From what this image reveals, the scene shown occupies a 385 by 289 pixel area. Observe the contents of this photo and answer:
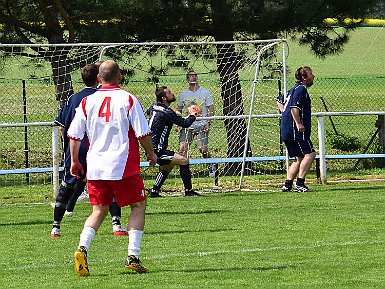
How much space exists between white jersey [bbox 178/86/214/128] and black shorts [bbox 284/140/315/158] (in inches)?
80.9

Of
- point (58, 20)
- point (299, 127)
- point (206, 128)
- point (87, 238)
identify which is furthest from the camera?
point (58, 20)

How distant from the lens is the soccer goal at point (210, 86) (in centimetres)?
1884

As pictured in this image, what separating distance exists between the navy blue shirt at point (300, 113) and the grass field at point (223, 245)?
1.05 m

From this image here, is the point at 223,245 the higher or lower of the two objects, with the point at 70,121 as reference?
lower

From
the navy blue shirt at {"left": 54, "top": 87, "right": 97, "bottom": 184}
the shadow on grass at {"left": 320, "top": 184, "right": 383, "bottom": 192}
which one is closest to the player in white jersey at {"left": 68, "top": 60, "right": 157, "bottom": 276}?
the navy blue shirt at {"left": 54, "top": 87, "right": 97, "bottom": 184}

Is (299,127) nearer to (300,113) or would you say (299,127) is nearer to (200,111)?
(300,113)

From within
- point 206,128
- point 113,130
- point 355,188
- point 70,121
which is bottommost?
point 355,188

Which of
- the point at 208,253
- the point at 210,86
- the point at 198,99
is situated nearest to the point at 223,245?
the point at 208,253

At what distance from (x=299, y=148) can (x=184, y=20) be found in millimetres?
5030

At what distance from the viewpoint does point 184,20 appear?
69.9ft

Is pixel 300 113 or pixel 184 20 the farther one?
pixel 184 20

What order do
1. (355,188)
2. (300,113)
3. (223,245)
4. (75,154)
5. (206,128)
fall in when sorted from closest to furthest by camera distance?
(75,154) → (223,245) → (300,113) → (355,188) → (206,128)

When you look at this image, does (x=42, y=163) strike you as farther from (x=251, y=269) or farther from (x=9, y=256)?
(x=251, y=269)

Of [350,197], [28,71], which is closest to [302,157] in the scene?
[350,197]
